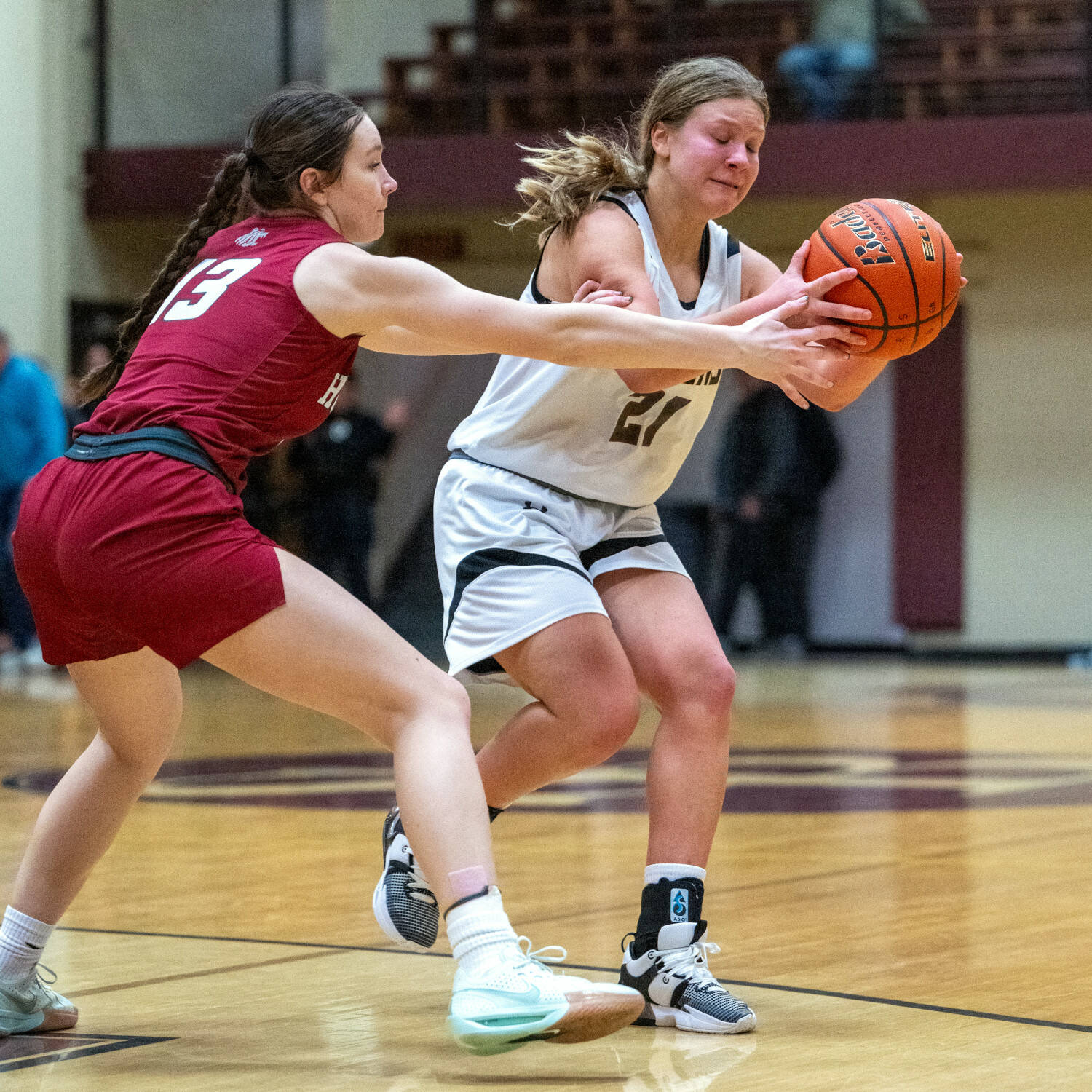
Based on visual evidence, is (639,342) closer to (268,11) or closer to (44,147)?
(44,147)

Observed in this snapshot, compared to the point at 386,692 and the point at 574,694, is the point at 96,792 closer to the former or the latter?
the point at 386,692

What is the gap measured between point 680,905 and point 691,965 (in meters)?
0.09

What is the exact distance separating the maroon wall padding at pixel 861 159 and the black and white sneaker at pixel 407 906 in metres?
8.24

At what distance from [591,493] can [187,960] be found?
3.37 ft

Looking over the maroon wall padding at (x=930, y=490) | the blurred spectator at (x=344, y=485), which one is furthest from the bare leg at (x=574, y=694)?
the maroon wall padding at (x=930, y=490)

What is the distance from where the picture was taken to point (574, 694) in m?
2.83

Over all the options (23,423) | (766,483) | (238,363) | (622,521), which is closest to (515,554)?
(622,521)

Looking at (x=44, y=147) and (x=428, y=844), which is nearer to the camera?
(x=428, y=844)

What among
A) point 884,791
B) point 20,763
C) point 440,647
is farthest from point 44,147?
point 884,791

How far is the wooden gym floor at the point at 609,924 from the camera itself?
2.40 metres

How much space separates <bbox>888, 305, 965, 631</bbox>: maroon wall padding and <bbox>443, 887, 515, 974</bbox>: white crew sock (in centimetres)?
1024

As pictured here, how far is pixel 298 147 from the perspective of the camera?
8.27 ft

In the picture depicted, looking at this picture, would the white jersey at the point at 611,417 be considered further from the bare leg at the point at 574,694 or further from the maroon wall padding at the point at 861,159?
the maroon wall padding at the point at 861,159

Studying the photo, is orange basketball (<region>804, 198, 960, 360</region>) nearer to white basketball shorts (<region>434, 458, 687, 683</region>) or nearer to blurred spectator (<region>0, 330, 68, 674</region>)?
white basketball shorts (<region>434, 458, 687, 683</region>)
